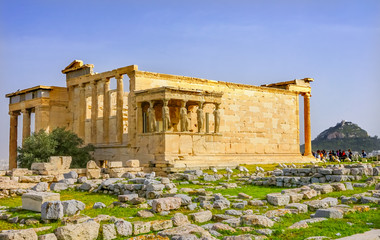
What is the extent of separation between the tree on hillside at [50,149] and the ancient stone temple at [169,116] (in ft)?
6.54

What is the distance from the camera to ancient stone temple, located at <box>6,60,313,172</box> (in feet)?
77.8

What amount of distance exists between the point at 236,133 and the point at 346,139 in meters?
48.2

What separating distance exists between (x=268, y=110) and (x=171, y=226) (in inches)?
1001

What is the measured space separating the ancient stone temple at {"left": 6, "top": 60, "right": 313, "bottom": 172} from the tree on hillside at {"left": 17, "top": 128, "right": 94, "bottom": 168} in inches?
78.5

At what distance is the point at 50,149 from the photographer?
24.2 metres

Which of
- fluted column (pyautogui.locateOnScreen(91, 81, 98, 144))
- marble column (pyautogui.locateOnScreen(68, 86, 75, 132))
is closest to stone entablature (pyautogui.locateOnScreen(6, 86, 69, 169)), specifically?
marble column (pyautogui.locateOnScreen(68, 86, 75, 132))

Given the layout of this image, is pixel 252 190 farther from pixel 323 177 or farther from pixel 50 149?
pixel 50 149

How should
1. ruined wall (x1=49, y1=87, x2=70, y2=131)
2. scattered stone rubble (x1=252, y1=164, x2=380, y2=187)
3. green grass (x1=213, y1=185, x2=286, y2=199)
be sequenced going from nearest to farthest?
green grass (x1=213, y1=185, x2=286, y2=199) → scattered stone rubble (x1=252, y1=164, x2=380, y2=187) → ruined wall (x1=49, y1=87, x2=70, y2=131)

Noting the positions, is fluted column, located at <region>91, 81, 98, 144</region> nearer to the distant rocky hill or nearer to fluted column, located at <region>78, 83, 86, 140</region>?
fluted column, located at <region>78, 83, 86, 140</region>

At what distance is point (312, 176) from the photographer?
16.0 meters

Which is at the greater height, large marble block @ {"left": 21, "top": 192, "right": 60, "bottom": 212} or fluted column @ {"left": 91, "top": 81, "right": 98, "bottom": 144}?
fluted column @ {"left": 91, "top": 81, "right": 98, "bottom": 144}

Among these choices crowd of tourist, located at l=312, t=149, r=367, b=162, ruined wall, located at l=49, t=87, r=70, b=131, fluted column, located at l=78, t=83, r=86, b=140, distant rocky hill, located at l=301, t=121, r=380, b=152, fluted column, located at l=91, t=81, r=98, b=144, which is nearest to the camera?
fluted column, located at l=91, t=81, r=98, b=144

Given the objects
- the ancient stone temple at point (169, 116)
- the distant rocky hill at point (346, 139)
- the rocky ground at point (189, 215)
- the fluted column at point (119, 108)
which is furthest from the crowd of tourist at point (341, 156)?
the distant rocky hill at point (346, 139)

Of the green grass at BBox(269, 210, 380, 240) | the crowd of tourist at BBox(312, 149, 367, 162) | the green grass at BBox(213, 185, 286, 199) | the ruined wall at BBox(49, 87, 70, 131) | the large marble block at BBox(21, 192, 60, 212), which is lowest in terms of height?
the green grass at BBox(269, 210, 380, 240)
